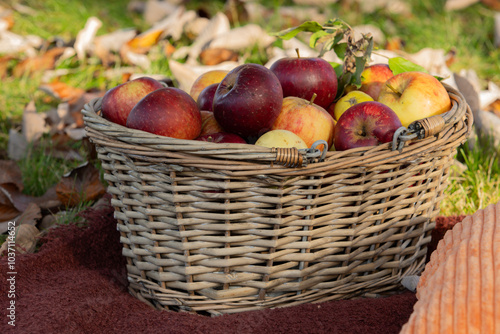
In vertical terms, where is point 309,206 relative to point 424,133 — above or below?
below

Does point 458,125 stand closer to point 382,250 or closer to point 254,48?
point 382,250

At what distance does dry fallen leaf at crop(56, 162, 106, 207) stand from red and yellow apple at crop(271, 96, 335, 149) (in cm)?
85

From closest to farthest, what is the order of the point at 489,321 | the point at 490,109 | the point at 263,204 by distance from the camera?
the point at 489,321 → the point at 263,204 → the point at 490,109

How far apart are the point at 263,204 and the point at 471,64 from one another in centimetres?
259

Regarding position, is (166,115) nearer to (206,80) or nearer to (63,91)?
(206,80)

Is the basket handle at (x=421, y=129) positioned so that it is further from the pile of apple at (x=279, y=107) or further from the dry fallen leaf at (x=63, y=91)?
the dry fallen leaf at (x=63, y=91)

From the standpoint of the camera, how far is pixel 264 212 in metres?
1.16

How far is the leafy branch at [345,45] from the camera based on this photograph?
157 centimetres

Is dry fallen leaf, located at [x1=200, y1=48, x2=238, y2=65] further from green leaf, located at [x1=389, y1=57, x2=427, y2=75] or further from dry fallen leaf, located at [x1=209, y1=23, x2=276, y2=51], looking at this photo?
green leaf, located at [x1=389, y1=57, x2=427, y2=75]

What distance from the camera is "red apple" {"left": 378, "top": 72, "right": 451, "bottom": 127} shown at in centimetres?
143

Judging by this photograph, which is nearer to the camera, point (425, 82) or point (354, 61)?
point (425, 82)

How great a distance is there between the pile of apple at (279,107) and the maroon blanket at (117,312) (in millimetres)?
427

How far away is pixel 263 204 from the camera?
3.77 feet

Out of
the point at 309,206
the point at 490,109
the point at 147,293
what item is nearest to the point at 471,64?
the point at 490,109
